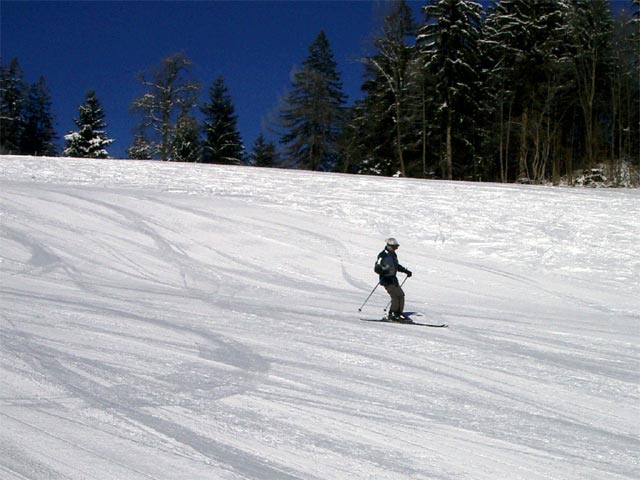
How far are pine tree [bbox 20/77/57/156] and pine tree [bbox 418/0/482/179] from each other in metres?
41.0

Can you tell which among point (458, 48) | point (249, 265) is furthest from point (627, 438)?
point (458, 48)

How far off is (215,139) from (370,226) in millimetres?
30115

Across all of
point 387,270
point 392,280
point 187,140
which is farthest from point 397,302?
point 187,140

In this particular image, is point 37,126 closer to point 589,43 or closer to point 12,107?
point 12,107

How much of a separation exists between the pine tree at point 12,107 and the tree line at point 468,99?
16.0 meters

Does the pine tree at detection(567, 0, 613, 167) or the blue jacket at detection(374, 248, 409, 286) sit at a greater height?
the pine tree at detection(567, 0, 613, 167)

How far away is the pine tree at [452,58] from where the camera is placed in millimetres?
35812

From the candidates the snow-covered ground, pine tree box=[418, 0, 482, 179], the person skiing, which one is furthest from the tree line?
the person skiing

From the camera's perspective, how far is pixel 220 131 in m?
47.9

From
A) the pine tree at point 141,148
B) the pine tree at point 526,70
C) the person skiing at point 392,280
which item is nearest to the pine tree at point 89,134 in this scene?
the pine tree at point 141,148

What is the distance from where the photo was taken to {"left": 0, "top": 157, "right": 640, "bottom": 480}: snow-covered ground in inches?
202

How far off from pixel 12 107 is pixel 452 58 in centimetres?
4346

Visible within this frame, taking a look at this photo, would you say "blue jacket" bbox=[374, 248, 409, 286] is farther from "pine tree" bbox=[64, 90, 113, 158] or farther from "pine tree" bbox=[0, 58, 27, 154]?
"pine tree" bbox=[0, 58, 27, 154]

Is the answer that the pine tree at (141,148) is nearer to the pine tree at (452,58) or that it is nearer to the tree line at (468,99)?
the tree line at (468,99)
